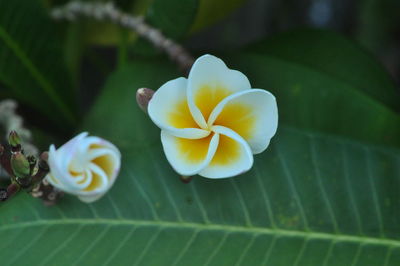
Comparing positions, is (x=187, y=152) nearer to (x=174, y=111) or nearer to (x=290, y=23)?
(x=174, y=111)

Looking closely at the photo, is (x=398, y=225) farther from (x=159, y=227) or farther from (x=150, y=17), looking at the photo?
(x=150, y=17)

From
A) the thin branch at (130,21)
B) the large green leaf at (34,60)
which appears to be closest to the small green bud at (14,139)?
the thin branch at (130,21)

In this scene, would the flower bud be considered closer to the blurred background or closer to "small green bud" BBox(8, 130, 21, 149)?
"small green bud" BBox(8, 130, 21, 149)

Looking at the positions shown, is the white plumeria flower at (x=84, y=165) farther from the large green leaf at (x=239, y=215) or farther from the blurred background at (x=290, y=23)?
the blurred background at (x=290, y=23)

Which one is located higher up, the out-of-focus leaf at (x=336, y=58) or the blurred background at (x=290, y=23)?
the out-of-focus leaf at (x=336, y=58)

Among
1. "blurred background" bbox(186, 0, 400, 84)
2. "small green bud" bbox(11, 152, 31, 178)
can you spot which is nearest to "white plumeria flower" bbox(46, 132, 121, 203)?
"small green bud" bbox(11, 152, 31, 178)

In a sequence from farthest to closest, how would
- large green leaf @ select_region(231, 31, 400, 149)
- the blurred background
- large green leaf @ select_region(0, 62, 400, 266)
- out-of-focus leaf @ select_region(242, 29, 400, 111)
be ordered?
1. the blurred background
2. out-of-focus leaf @ select_region(242, 29, 400, 111)
3. large green leaf @ select_region(231, 31, 400, 149)
4. large green leaf @ select_region(0, 62, 400, 266)

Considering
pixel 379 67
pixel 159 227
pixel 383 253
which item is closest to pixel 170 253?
pixel 159 227
